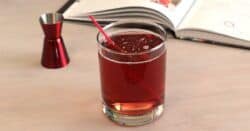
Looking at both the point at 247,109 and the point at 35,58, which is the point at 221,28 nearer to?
the point at 247,109

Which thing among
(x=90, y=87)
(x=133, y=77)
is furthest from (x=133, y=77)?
(x=90, y=87)

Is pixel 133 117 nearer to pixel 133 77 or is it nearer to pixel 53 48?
pixel 133 77

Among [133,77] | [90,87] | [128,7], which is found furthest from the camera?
[128,7]

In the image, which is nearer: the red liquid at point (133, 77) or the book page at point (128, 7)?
the red liquid at point (133, 77)

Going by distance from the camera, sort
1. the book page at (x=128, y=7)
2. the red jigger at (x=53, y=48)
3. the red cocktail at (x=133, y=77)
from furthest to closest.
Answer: the book page at (x=128, y=7)
the red jigger at (x=53, y=48)
the red cocktail at (x=133, y=77)

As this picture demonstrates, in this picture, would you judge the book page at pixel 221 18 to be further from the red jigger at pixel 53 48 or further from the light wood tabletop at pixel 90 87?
the red jigger at pixel 53 48

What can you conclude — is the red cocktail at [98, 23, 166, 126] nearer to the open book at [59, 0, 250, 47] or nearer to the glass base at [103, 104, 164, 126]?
the glass base at [103, 104, 164, 126]

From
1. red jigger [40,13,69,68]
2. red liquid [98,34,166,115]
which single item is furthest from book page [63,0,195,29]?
red liquid [98,34,166,115]

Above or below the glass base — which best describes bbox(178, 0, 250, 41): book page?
above

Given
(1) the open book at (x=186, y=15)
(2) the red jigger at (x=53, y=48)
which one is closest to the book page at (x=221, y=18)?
(1) the open book at (x=186, y=15)
